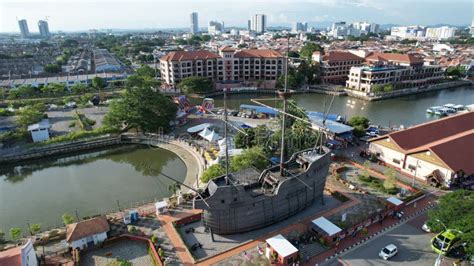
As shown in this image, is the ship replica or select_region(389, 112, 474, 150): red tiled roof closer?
the ship replica

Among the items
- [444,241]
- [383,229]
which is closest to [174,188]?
[383,229]

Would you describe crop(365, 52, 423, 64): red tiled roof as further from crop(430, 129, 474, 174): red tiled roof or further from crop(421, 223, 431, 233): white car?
crop(421, 223, 431, 233): white car

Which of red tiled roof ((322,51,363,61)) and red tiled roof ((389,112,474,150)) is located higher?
red tiled roof ((322,51,363,61))

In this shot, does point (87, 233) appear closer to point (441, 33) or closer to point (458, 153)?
point (458, 153)

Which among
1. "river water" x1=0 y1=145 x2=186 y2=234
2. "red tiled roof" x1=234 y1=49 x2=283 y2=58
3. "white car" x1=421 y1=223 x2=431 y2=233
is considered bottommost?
"river water" x1=0 y1=145 x2=186 y2=234

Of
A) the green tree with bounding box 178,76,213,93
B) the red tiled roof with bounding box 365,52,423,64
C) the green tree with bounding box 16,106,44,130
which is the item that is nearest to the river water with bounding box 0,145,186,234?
the green tree with bounding box 16,106,44,130

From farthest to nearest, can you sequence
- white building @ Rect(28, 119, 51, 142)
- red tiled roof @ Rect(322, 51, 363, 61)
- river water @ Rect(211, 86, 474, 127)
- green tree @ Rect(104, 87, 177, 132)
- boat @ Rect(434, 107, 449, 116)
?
1. red tiled roof @ Rect(322, 51, 363, 61)
2. boat @ Rect(434, 107, 449, 116)
3. river water @ Rect(211, 86, 474, 127)
4. green tree @ Rect(104, 87, 177, 132)
5. white building @ Rect(28, 119, 51, 142)

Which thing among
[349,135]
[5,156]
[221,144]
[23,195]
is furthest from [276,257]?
[5,156]

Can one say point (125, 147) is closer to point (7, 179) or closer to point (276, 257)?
point (7, 179)
